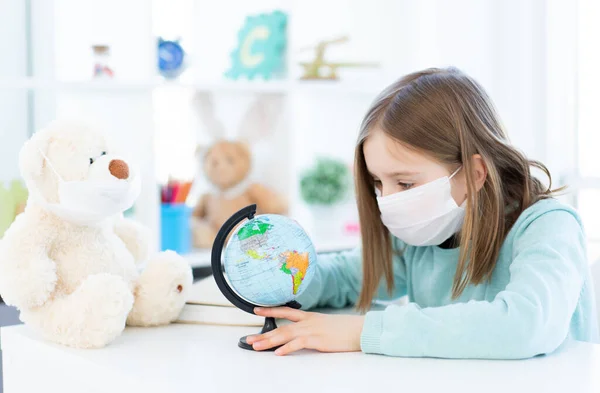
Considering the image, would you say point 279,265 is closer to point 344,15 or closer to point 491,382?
point 491,382

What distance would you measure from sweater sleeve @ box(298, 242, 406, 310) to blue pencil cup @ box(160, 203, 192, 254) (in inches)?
35.7

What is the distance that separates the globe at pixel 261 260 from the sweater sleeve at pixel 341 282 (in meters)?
0.25

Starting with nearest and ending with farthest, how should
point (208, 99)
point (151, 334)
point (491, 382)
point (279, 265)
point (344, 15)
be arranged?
point (491, 382) → point (279, 265) → point (151, 334) → point (208, 99) → point (344, 15)

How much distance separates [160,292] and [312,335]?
27 centimetres

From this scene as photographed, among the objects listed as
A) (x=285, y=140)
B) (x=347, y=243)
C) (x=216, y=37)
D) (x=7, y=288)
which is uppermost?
(x=216, y=37)

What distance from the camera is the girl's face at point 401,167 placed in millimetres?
1167

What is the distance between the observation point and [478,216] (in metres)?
1.18

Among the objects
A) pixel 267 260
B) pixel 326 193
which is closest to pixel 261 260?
pixel 267 260

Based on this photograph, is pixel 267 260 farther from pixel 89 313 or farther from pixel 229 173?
pixel 229 173

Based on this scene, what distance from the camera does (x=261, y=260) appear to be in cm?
96

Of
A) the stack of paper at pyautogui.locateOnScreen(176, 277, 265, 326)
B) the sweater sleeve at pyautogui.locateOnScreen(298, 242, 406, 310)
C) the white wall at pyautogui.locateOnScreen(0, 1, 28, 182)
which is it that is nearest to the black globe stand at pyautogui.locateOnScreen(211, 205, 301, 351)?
the stack of paper at pyautogui.locateOnScreen(176, 277, 265, 326)

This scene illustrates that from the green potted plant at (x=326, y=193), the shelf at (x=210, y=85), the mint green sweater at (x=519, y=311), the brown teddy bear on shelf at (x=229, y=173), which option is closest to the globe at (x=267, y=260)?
the mint green sweater at (x=519, y=311)

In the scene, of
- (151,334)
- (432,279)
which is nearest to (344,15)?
(432,279)

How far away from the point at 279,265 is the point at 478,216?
0.39 meters
